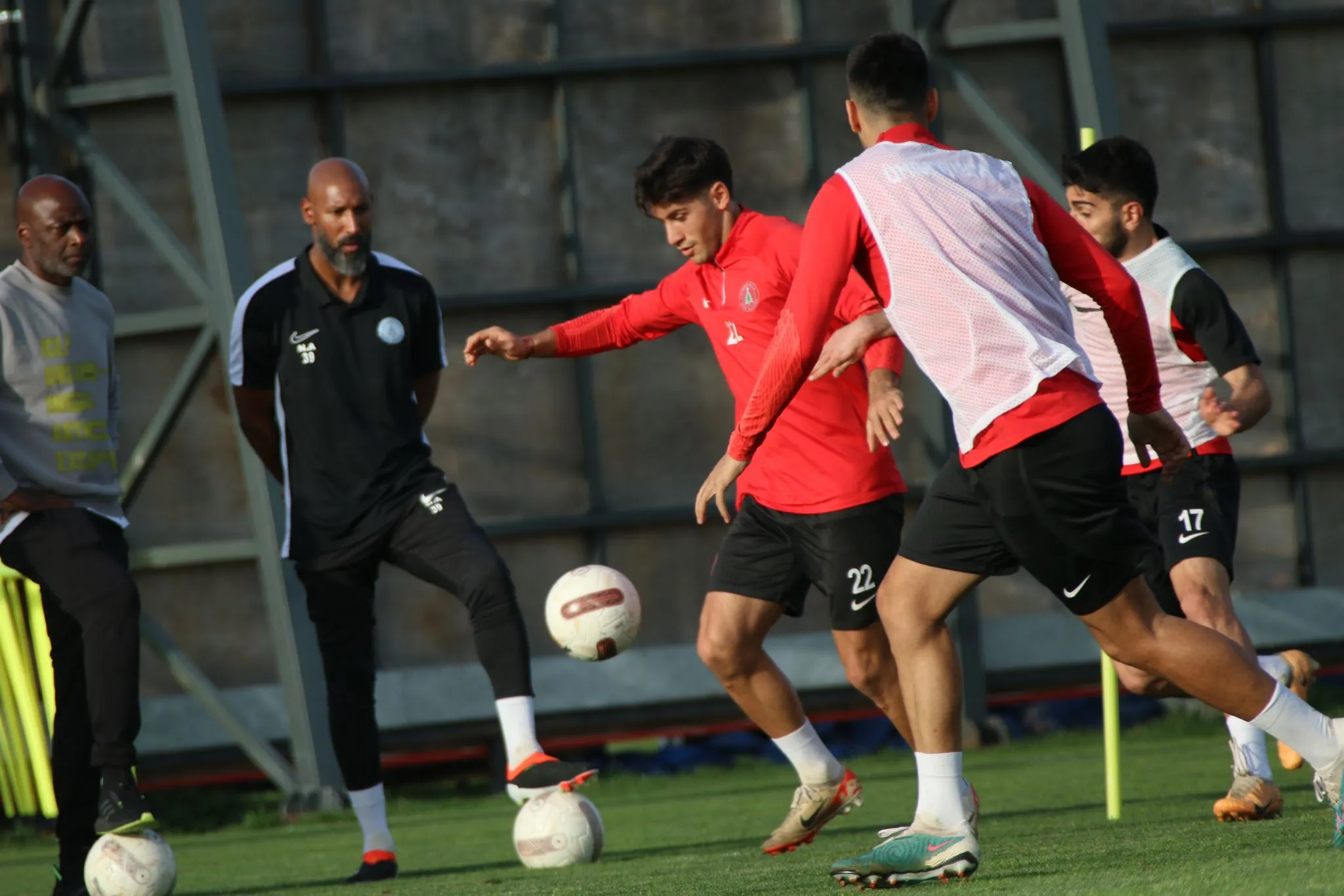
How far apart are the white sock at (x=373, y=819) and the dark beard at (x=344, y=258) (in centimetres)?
182

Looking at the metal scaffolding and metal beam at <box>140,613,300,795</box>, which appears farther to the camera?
metal beam at <box>140,613,300,795</box>

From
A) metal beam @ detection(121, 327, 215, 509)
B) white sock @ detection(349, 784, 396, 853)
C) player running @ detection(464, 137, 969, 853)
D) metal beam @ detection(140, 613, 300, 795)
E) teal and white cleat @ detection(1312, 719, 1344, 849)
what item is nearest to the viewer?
teal and white cleat @ detection(1312, 719, 1344, 849)

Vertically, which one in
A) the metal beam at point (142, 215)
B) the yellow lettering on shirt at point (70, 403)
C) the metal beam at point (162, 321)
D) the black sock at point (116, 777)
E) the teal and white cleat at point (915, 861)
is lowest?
the teal and white cleat at point (915, 861)

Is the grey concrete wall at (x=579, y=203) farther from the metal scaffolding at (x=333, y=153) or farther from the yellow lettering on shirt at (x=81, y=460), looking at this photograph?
the yellow lettering on shirt at (x=81, y=460)

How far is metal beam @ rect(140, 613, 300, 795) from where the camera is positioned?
10.1m

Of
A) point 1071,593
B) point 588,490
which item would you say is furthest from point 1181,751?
point 1071,593

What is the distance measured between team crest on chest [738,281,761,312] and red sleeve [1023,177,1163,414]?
1560 mm

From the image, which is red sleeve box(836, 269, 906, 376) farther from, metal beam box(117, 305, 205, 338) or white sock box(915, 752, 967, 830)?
metal beam box(117, 305, 205, 338)

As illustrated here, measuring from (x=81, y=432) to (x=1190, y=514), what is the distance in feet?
11.8

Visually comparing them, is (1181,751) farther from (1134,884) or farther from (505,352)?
(1134,884)

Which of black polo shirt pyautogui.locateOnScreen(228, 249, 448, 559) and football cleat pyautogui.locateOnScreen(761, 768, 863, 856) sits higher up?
black polo shirt pyautogui.locateOnScreen(228, 249, 448, 559)

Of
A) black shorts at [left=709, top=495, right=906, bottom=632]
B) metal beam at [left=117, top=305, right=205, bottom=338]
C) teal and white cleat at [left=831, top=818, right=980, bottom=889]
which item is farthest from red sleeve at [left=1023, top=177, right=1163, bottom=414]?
metal beam at [left=117, top=305, right=205, bottom=338]

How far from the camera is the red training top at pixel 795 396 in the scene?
5359 millimetres

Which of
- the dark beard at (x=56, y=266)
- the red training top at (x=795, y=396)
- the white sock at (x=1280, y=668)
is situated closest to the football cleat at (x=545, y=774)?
the red training top at (x=795, y=396)
